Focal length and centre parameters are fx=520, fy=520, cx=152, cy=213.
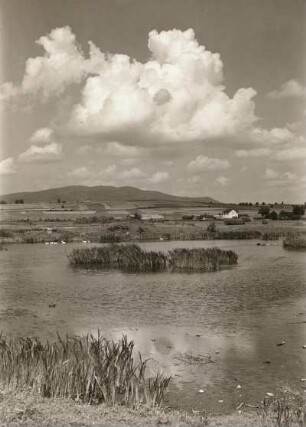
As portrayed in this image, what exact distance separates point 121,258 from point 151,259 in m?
2.99

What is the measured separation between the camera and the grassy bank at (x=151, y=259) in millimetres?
36500

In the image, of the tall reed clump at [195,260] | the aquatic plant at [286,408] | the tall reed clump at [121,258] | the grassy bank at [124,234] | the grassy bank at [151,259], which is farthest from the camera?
the grassy bank at [124,234]

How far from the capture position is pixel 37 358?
11352 mm

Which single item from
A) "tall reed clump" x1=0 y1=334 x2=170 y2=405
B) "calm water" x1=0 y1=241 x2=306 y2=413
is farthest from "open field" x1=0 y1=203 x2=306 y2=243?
"tall reed clump" x1=0 y1=334 x2=170 y2=405

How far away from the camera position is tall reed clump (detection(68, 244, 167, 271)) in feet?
121

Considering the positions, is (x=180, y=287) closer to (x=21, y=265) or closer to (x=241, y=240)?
(x=21, y=265)

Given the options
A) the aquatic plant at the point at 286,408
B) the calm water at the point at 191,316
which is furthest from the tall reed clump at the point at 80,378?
the aquatic plant at the point at 286,408

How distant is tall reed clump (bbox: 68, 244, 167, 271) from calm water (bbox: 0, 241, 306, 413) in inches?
55.4

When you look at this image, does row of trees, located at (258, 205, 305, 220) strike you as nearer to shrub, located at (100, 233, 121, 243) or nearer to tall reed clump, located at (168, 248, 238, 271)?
shrub, located at (100, 233, 121, 243)

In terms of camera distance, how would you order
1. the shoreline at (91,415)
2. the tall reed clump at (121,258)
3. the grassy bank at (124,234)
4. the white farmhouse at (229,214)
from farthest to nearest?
1. the white farmhouse at (229,214)
2. the grassy bank at (124,234)
3. the tall reed clump at (121,258)
4. the shoreline at (91,415)

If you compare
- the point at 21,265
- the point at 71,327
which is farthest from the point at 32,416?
the point at 21,265

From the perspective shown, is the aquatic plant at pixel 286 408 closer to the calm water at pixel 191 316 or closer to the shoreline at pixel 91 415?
the shoreline at pixel 91 415

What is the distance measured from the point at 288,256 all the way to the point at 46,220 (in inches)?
1956

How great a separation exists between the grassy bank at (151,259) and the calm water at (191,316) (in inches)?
50.9
